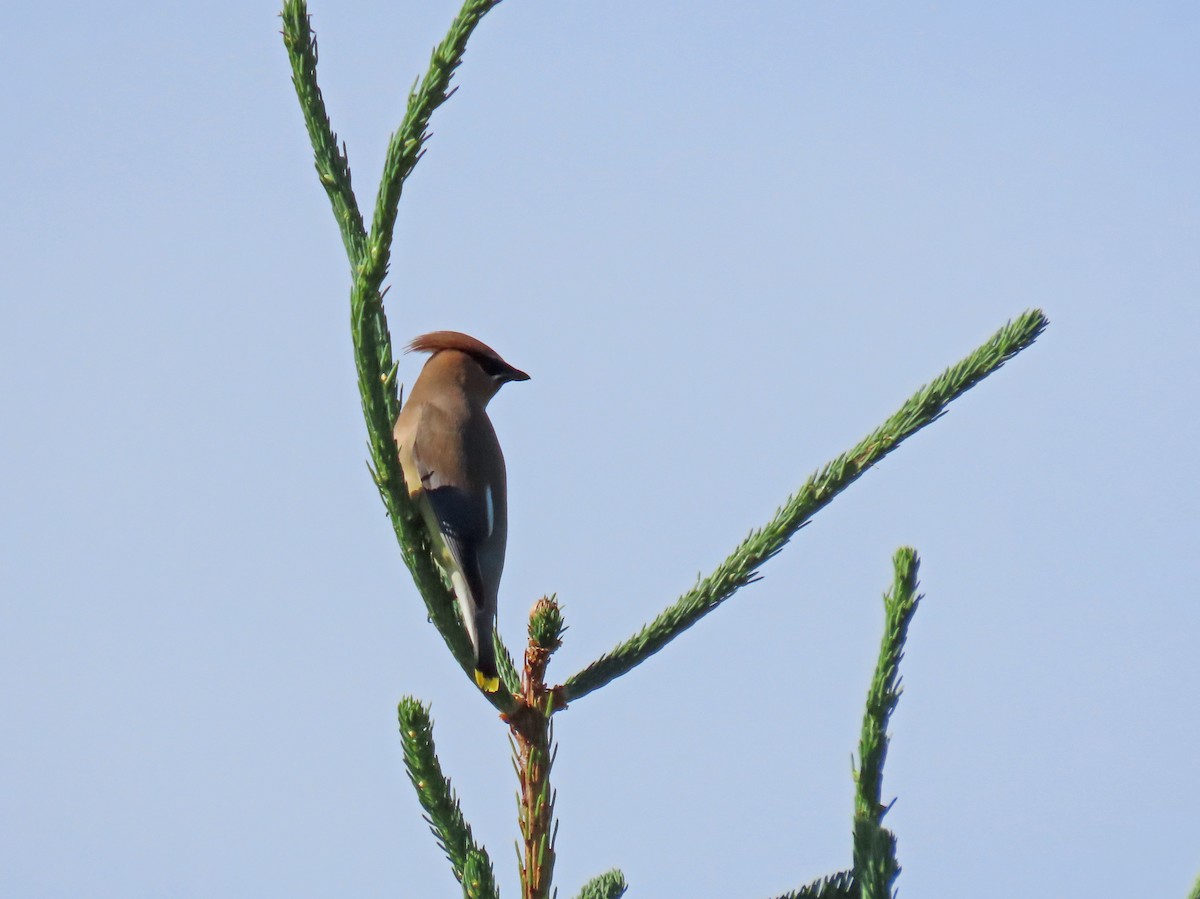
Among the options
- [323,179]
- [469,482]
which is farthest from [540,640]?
[469,482]

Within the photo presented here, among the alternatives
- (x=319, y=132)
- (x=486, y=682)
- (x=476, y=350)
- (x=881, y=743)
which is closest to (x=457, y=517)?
(x=476, y=350)

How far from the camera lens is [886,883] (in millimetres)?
1436

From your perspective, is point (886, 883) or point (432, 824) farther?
point (432, 824)

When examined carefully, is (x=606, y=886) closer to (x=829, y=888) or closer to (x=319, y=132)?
(x=829, y=888)

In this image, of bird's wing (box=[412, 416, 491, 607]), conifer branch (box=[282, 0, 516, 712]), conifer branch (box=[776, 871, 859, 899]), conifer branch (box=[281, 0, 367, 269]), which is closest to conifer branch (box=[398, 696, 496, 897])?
conifer branch (box=[282, 0, 516, 712])

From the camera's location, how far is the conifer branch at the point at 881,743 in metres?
1.44

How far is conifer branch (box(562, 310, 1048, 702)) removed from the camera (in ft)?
6.81

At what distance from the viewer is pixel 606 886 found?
2.12m

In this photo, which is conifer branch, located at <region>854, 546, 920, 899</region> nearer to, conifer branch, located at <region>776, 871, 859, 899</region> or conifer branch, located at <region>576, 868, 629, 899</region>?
conifer branch, located at <region>776, 871, 859, 899</region>

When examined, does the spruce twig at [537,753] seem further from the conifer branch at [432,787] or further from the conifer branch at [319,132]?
the conifer branch at [319,132]

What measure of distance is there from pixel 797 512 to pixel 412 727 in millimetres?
767

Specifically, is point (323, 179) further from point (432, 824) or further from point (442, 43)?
point (432, 824)

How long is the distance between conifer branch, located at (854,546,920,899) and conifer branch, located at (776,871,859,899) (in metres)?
0.16

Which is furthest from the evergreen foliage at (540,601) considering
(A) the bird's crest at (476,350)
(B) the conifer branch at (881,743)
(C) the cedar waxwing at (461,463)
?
(A) the bird's crest at (476,350)
